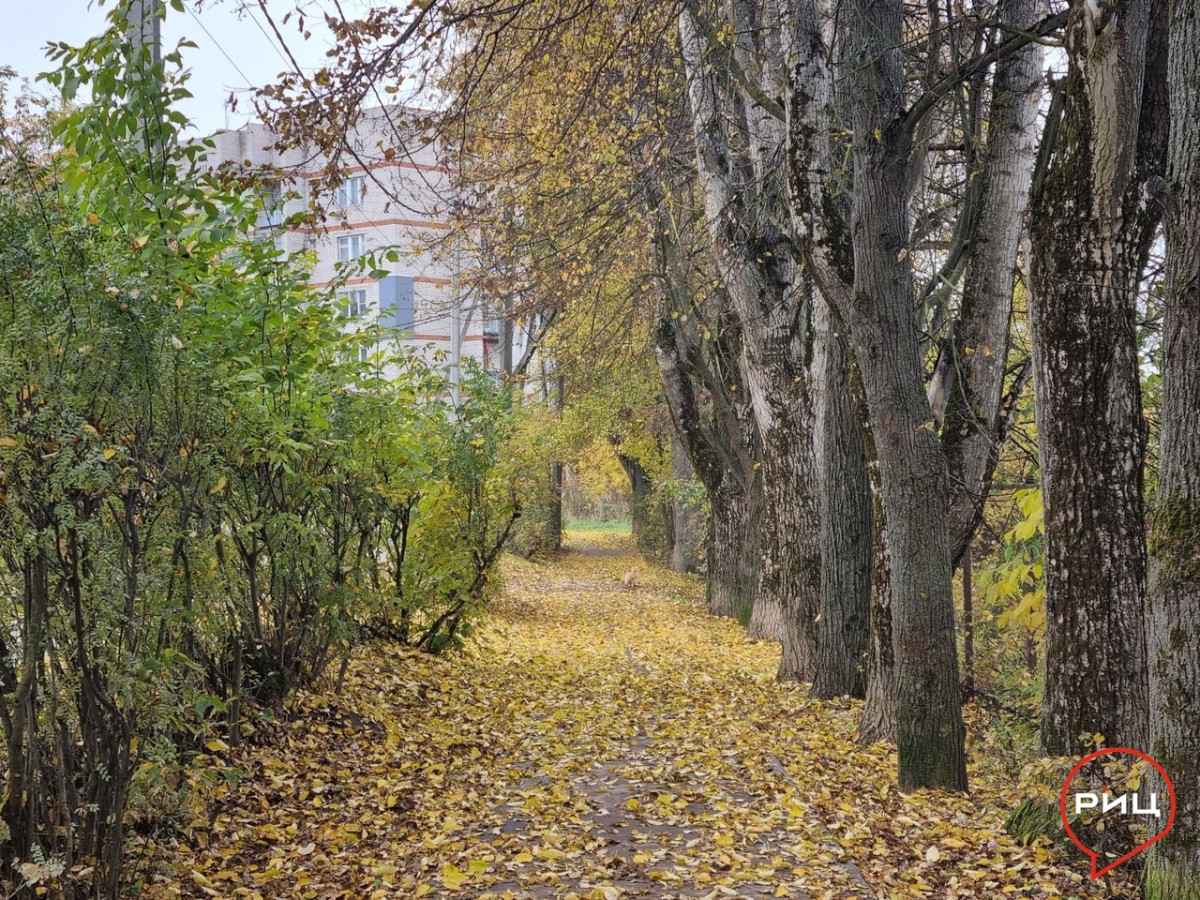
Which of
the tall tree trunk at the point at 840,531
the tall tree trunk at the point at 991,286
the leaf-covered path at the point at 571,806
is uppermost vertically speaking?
the tall tree trunk at the point at 991,286

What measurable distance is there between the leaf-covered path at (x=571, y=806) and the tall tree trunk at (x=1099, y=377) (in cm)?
100

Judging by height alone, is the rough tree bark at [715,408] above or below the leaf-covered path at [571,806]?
above

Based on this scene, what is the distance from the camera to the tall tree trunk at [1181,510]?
3.36m

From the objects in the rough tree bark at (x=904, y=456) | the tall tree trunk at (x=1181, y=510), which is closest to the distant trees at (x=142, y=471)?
the rough tree bark at (x=904, y=456)

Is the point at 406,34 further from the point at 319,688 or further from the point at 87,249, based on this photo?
the point at 319,688

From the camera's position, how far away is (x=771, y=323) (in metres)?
11.0

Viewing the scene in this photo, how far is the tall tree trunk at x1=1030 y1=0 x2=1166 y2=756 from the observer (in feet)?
16.2

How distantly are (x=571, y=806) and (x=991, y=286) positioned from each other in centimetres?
437

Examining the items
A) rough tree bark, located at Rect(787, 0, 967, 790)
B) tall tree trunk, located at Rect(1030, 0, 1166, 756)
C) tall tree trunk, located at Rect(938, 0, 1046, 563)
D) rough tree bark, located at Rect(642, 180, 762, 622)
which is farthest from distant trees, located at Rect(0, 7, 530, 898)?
rough tree bark, located at Rect(642, 180, 762, 622)

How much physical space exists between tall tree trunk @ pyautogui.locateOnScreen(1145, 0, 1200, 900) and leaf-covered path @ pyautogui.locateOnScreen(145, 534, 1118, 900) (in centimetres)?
148

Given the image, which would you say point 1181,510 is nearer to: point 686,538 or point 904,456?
point 904,456

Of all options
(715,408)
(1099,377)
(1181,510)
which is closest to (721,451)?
(715,408)

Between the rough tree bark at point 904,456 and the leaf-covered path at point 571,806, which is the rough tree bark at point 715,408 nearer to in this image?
the leaf-covered path at point 571,806

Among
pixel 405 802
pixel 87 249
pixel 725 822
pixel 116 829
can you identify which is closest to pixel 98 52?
pixel 87 249
